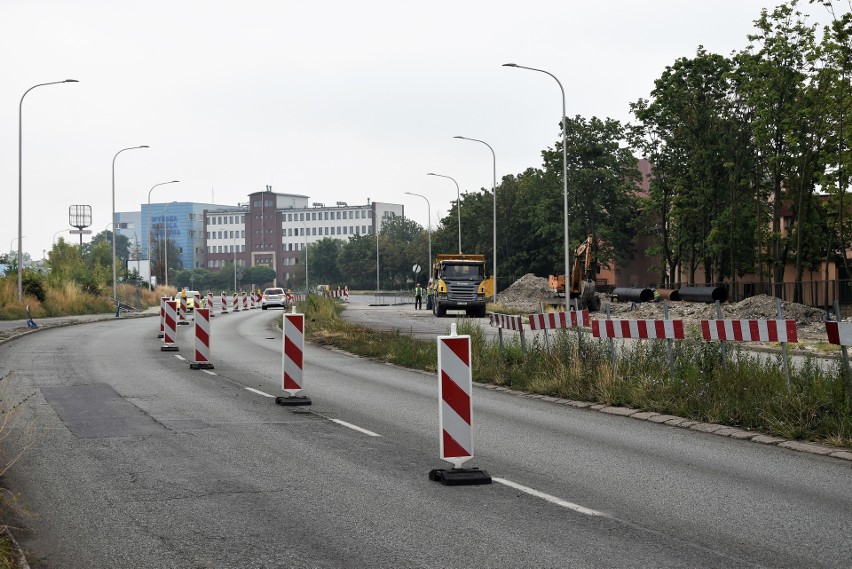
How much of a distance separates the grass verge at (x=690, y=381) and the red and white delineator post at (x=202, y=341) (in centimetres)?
442

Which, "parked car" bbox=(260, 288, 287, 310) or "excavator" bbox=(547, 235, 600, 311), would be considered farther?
"parked car" bbox=(260, 288, 287, 310)

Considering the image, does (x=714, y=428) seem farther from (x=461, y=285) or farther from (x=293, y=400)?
(x=461, y=285)

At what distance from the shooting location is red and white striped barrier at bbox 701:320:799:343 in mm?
12977

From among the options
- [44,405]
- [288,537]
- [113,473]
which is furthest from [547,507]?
[44,405]

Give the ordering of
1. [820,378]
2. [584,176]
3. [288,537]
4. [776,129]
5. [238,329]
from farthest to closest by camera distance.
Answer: [584,176] < [776,129] < [238,329] < [820,378] < [288,537]

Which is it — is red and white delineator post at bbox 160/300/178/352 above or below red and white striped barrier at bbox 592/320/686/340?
below

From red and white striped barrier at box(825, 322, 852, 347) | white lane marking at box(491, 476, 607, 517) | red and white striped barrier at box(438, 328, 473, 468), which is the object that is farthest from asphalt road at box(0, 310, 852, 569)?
red and white striped barrier at box(825, 322, 852, 347)

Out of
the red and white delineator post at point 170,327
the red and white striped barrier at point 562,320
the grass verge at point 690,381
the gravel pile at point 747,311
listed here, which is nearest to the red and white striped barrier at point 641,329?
the grass verge at point 690,381

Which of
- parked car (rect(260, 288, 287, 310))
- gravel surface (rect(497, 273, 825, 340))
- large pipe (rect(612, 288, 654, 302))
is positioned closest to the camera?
gravel surface (rect(497, 273, 825, 340))

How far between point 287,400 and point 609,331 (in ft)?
16.1

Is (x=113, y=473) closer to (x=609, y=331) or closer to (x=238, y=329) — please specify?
(x=609, y=331)

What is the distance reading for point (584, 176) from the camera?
73.6 meters

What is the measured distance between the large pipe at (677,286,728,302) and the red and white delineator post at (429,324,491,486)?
1514 inches

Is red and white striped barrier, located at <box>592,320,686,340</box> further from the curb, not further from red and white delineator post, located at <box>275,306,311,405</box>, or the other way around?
red and white delineator post, located at <box>275,306,311,405</box>
